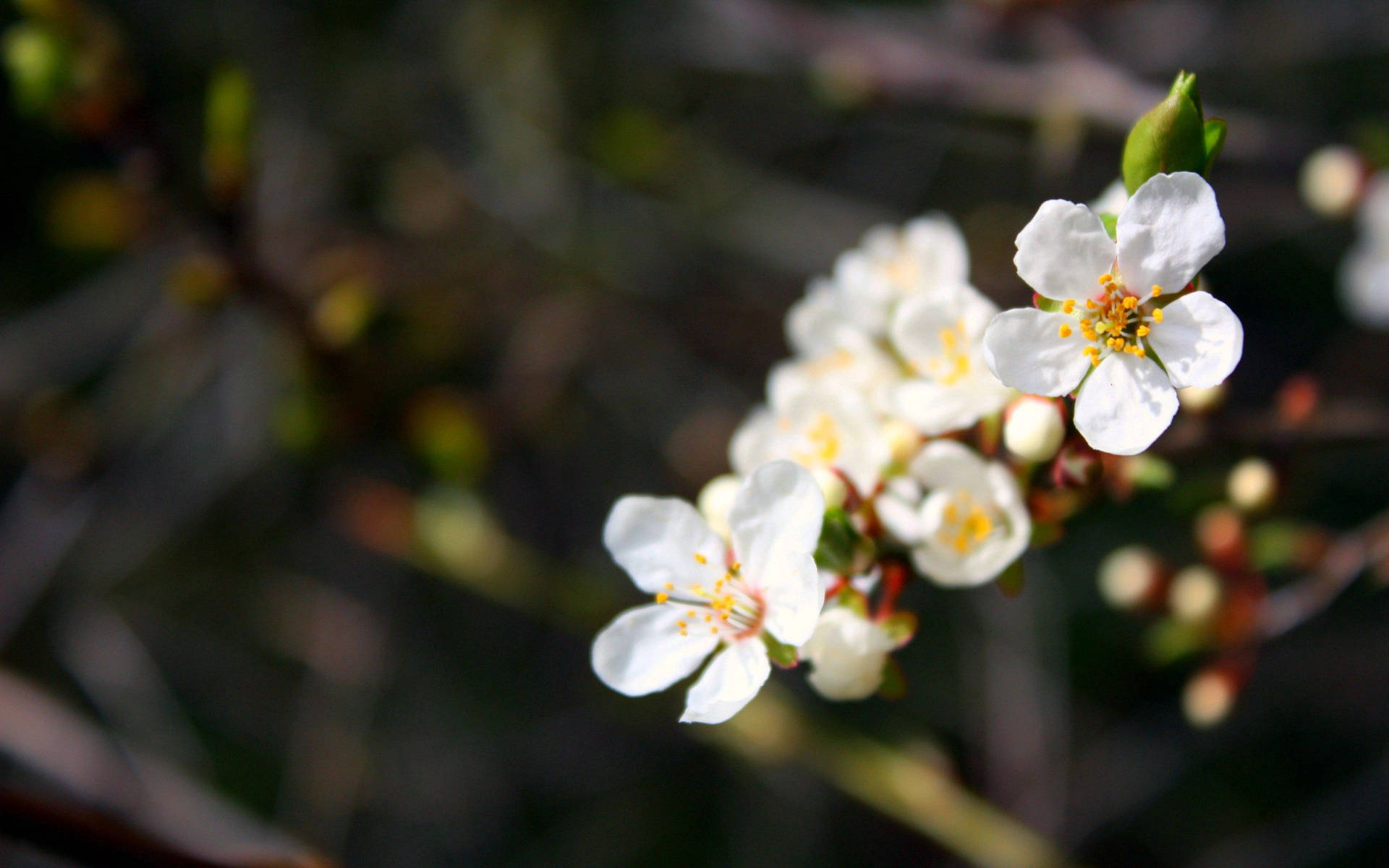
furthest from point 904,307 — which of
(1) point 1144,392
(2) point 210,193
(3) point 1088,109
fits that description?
(2) point 210,193

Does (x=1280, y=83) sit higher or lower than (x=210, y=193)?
higher

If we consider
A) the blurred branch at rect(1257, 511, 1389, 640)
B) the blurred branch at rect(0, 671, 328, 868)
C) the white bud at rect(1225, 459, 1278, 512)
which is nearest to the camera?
the white bud at rect(1225, 459, 1278, 512)

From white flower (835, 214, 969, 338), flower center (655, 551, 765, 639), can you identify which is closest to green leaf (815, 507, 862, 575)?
flower center (655, 551, 765, 639)

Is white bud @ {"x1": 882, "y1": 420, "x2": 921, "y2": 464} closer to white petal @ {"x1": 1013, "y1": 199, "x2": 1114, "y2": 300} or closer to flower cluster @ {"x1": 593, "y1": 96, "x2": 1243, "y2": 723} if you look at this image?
flower cluster @ {"x1": 593, "y1": 96, "x2": 1243, "y2": 723}

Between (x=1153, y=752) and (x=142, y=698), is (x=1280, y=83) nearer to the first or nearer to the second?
(x=1153, y=752)

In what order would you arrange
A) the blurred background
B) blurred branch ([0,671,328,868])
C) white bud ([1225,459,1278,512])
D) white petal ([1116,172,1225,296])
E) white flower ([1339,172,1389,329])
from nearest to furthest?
white petal ([1116,172,1225,296]), white bud ([1225,459,1278,512]), white flower ([1339,172,1389,329]), blurred branch ([0,671,328,868]), the blurred background

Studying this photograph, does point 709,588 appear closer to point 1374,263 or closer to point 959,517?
point 959,517

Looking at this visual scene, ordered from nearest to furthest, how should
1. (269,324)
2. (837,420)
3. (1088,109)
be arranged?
(837,420)
(1088,109)
(269,324)
